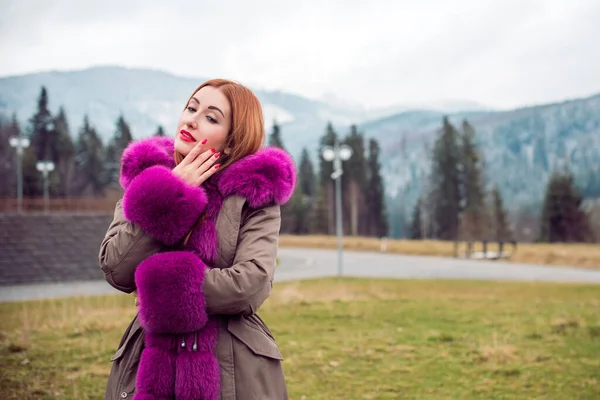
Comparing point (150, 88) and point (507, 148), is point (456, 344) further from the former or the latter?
point (150, 88)

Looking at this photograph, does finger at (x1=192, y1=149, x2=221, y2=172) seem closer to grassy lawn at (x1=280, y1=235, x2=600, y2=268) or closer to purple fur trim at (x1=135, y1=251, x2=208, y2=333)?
purple fur trim at (x1=135, y1=251, x2=208, y2=333)

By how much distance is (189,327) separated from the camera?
77.6 inches

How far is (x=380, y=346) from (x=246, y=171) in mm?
5435

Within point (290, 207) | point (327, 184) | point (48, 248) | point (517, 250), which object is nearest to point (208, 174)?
point (48, 248)

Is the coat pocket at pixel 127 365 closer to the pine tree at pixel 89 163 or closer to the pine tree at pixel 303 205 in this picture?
the pine tree at pixel 303 205

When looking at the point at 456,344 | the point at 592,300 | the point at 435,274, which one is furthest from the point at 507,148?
the point at 456,344

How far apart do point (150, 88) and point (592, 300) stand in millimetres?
107798

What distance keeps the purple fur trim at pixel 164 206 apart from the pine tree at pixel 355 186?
54273 millimetres

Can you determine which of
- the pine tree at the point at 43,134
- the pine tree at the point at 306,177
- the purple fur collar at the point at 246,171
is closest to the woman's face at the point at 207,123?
the purple fur collar at the point at 246,171

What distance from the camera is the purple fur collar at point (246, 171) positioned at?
2107 millimetres

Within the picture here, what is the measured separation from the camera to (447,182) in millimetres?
52625

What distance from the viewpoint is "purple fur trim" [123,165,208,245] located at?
79.0 inches

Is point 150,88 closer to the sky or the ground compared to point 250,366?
closer to the sky

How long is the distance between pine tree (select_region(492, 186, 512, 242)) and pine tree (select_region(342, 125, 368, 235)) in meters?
11.6
